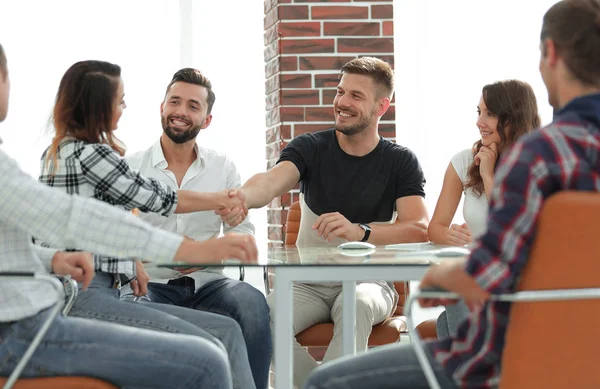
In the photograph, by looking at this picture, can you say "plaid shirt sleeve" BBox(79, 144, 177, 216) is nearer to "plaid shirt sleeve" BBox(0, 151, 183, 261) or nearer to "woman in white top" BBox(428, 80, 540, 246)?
"plaid shirt sleeve" BBox(0, 151, 183, 261)

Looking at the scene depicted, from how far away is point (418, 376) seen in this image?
5.61 feet

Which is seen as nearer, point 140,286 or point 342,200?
point 140,286

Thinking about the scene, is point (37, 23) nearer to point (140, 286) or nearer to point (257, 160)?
point (257, 160)

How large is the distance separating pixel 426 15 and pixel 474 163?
1.76m

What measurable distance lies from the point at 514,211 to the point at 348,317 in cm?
145

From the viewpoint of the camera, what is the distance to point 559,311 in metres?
1.49

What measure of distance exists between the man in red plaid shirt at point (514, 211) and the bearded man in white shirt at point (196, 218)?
1252 mm

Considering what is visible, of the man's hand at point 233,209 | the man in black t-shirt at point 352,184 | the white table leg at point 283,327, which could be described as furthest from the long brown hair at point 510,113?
the white table leg at point 283,327

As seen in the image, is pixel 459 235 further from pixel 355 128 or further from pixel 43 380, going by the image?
pixel 43 380

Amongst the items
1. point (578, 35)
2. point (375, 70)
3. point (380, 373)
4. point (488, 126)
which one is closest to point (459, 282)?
point (380, 373)

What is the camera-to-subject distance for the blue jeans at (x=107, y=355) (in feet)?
6.07

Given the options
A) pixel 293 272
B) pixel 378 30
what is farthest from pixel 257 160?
pixel 293 272

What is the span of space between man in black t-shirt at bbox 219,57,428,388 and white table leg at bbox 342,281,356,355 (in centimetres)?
17

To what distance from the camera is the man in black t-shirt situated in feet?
10.1
